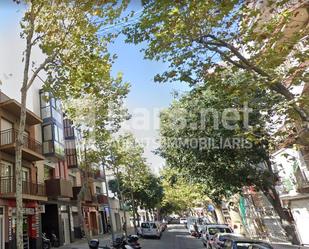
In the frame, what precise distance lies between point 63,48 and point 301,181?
1523cm

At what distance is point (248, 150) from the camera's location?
16.9 metres

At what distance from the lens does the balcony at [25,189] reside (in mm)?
18938

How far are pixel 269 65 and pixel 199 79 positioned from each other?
7.08 ft

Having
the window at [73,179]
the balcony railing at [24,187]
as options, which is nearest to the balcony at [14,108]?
the balcony railing at [24,187]

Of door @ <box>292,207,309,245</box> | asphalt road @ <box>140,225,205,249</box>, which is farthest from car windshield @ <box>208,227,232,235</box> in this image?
door @ <box>292,207,309,245</box>

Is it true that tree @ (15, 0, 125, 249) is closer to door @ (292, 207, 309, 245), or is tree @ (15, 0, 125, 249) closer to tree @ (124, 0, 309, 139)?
tree @ (124, 0, 309, 139)

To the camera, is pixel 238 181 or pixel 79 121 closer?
pixel 238 181

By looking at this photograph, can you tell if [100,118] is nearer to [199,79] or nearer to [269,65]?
[199,79]

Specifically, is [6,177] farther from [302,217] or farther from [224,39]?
[302,217]

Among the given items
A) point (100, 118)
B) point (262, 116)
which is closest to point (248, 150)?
point (262, 116)

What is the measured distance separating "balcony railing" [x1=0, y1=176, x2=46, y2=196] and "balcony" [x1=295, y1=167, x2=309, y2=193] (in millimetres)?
16213

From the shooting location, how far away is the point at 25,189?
20781mm

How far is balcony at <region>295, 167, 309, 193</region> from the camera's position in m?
19.4

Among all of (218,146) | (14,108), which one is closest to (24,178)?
(14,108)
